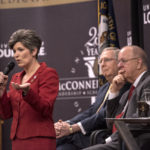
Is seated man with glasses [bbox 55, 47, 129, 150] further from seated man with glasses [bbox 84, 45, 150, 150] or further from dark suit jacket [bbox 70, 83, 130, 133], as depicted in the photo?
seated man with glasses [bbox 84, 45, 150, 150]

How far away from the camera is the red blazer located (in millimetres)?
2744

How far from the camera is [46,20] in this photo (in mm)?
6102

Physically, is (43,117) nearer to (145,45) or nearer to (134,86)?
(134,86)

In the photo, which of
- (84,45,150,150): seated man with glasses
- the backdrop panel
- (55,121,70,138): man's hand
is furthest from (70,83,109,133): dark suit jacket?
→ the backdrop panel

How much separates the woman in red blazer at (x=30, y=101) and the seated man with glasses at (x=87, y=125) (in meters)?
1.04

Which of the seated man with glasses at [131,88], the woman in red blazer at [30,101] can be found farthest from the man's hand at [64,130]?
the woman in red blazer at [30,101]

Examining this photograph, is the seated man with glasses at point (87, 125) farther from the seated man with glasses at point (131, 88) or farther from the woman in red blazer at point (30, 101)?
the woman in red blazer at point (30, 101)

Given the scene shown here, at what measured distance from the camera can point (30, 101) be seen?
2.64 m

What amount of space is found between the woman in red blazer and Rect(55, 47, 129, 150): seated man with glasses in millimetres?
1037

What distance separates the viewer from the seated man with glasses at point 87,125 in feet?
12.8

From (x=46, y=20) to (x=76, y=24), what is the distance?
48 cm

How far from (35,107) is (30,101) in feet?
0.26

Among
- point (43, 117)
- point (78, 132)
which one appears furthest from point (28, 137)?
point (78, 132)

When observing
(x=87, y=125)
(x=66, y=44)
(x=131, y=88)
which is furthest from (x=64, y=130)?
(x=66, y=44)
